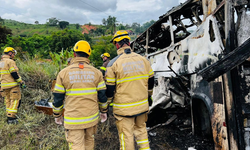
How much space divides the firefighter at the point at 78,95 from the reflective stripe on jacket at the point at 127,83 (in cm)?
24

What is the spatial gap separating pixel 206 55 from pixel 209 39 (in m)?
0.18

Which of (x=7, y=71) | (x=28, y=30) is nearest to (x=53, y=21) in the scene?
(x=28, y=30)

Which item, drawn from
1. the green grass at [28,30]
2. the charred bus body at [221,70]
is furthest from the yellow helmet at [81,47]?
the green grass at [28,30]

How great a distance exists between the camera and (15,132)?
316 centimetres

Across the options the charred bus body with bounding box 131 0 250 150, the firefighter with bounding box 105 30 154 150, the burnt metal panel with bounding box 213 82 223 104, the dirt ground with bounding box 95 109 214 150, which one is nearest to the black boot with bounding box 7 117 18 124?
the dirt ground with bounding box 95 109 214 150

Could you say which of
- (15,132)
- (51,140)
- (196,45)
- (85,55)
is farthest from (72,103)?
(15,132)

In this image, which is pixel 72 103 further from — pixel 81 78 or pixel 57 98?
pixel 81 78

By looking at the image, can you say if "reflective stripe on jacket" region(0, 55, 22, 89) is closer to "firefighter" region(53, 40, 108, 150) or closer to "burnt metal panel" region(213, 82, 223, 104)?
"firefighter" region(53, 40, 108, 150)

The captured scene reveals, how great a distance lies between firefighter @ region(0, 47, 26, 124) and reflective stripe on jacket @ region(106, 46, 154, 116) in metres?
2.82

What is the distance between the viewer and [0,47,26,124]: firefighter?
3473mm

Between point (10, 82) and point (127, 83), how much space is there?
312 cm

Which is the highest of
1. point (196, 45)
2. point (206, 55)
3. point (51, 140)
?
point (196, 45)

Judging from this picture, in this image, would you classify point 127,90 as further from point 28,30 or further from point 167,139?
point 28,30

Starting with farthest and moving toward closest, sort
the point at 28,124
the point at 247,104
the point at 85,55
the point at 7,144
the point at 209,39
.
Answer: the point at 28,124, the point at 7,144, the point at 85,55, the point at 209,39, the point at 247,104
